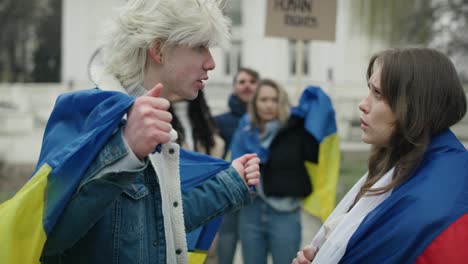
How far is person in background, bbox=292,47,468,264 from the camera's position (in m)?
1.90

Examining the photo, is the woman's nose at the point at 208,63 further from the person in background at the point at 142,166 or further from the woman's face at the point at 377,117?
the woman's face at the point at 377,117

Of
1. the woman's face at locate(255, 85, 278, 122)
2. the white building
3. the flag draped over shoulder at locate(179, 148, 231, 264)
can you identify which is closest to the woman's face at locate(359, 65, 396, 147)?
the flag draped over shoulder at locate(179, 148, 231, 264)

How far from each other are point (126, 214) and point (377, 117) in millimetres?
825

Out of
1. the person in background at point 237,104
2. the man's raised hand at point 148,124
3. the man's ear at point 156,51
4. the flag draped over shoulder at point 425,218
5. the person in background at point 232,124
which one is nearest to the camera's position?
the man's raised hand at point 148,124

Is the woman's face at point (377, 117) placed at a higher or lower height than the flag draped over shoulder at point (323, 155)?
higher

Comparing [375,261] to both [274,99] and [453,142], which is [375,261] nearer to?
[453,142]

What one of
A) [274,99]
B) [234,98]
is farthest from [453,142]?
[234,98]

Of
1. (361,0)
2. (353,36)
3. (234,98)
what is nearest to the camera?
(234,98)

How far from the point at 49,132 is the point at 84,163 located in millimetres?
220

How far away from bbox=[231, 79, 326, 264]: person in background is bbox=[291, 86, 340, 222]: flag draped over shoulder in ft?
0.20

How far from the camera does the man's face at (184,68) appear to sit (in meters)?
2.09

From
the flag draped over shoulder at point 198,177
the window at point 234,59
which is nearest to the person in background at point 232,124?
the flag draped over shoulder at point 198,177

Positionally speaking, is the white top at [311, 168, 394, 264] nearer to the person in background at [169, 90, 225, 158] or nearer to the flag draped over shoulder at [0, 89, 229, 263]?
the flag draped over shoulder at [0, 89, 229, 263]

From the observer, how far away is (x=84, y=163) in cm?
169
